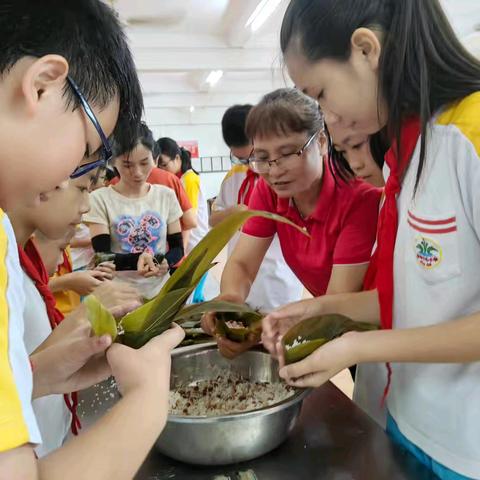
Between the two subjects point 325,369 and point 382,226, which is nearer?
point 325,369

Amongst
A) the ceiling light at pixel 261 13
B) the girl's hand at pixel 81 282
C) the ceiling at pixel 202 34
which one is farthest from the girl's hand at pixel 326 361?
the ceiling light at pixel 261 13

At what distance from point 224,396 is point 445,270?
0.54m

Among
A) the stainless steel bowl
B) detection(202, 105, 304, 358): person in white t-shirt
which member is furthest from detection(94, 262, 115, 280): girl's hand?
the stainless steel bowl

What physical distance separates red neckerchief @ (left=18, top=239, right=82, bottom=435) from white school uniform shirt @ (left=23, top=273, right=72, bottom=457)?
0.02 m

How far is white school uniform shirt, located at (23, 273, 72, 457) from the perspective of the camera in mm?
943

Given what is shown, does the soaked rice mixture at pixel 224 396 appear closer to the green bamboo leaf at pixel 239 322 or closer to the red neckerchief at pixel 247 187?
the green bamboo leaf at pixel 239 322

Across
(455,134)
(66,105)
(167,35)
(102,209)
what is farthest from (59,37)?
(167,35)

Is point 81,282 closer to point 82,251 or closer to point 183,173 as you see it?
point 82,251

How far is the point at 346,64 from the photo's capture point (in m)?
0.81

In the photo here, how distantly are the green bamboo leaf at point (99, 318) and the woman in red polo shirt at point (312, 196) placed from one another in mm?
563

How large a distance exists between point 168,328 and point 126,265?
4.58 feet

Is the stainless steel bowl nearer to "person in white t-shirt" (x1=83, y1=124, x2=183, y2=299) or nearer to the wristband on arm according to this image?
"person in white t-shirt" (x1=83, y1=124, x2=183, y2=299)

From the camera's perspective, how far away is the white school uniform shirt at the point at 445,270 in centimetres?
73

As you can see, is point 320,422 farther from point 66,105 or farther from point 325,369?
point 66,105
